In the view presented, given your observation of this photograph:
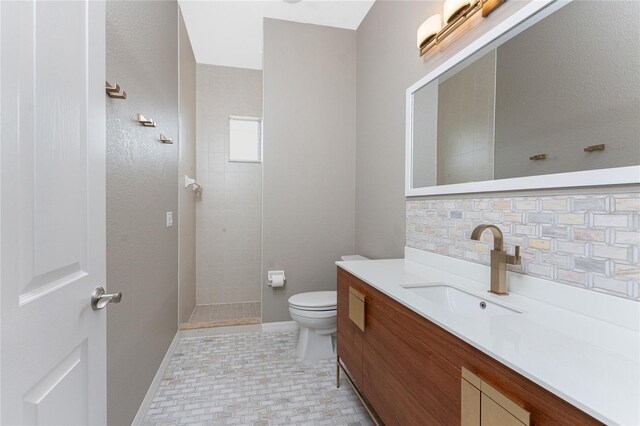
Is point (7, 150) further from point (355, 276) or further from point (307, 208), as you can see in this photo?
point (307, 208)

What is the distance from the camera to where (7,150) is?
0.51 metres

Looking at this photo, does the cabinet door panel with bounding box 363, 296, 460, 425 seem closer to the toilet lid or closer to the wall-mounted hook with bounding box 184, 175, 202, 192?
the toilet lid

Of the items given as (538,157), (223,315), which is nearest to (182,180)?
(223,315)

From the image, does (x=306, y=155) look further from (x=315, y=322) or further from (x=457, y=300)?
(x=457, y=300)

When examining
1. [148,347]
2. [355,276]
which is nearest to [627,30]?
[355,276]

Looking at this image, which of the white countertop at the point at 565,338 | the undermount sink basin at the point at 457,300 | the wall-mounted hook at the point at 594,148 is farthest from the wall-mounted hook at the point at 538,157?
the undermount sink basin at the point at 457,300

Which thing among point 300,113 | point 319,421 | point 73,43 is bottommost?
point 319,421

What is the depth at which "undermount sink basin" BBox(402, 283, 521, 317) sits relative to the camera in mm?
1120

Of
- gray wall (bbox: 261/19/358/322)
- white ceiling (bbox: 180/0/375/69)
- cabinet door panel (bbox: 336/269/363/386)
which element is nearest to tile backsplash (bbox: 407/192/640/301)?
cabinet door panel (bbox: 336/269/363/386)

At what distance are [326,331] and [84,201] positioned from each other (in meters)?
1.87

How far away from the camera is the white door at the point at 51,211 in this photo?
52 cm

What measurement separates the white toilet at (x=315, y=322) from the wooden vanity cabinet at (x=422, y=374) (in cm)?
53

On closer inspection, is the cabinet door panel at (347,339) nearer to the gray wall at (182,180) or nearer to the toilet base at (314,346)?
the toilet base at (314,346)

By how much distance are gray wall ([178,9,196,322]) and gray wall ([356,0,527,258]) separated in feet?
5.17
